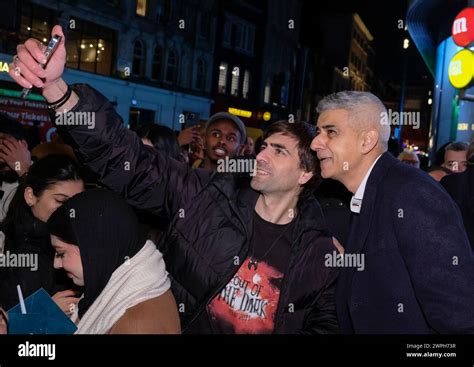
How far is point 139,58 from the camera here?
27594 millimetres

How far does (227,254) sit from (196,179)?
0.53 meters

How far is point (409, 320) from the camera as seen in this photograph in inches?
102

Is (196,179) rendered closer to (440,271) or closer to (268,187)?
(268,187)

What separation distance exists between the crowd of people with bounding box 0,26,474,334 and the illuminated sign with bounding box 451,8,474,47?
9138mm

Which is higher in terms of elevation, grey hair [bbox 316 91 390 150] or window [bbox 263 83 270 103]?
window [bbox 263 83 270 103]

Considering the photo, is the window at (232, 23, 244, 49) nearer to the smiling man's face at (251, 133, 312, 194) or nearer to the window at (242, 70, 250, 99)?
the window at (242, 70, 250, 99)

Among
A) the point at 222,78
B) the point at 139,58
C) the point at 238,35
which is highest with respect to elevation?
the point at 238,35

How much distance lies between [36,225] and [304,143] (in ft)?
6.41

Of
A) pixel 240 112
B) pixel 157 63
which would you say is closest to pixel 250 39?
pixel 240 112

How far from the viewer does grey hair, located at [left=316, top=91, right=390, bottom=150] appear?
114 inches

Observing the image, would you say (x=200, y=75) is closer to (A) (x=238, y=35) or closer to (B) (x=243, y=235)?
(A) (x=238, y=35)
